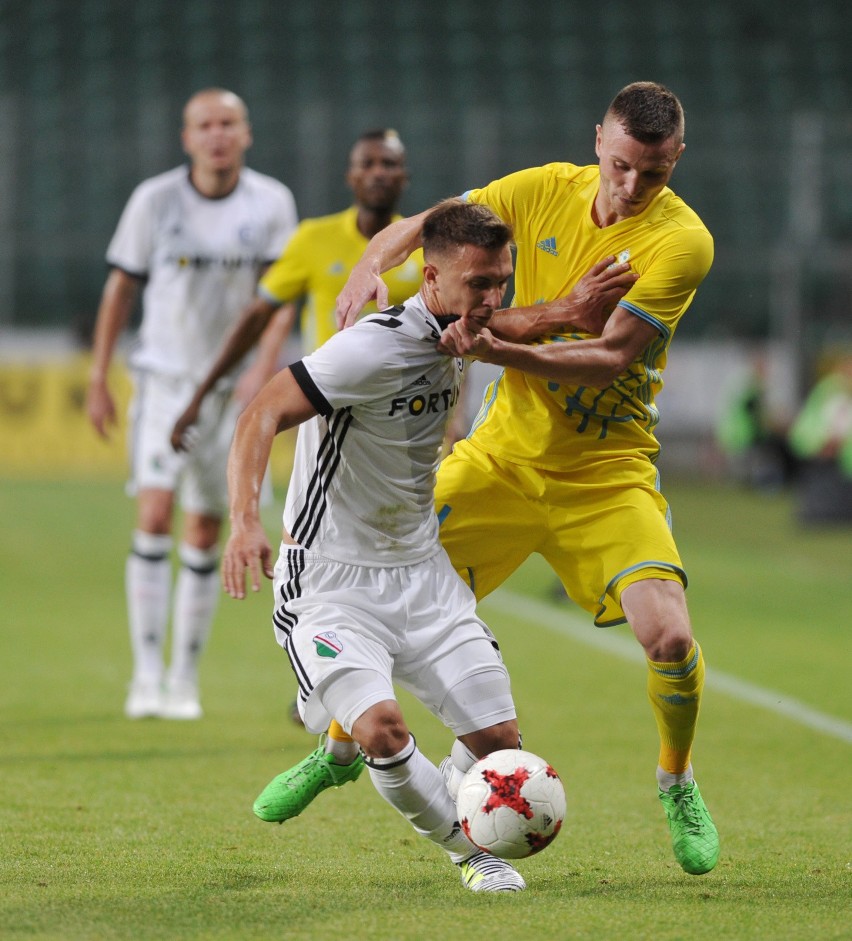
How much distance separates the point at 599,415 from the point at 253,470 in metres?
1.26

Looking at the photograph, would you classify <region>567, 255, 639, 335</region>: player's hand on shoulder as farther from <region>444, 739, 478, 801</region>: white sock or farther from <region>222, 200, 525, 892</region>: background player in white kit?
<region>444, 739, 478, 801</region>: white sock

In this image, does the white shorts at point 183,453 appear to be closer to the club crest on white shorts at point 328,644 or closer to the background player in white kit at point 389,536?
the background player in white kit at point 389,536

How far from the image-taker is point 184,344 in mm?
7316

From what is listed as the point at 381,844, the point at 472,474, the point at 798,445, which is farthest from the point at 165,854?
the point at 798,445

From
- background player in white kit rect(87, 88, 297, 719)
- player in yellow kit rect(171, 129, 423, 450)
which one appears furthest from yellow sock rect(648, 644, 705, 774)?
background player in white kit rect(87, 88, 297, 719)

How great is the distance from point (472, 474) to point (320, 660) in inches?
39.7

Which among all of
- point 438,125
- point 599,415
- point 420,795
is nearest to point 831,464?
point 438,125

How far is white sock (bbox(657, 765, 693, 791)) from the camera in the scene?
457 centimetres

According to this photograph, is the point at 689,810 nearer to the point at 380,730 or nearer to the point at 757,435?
the point at 380,730

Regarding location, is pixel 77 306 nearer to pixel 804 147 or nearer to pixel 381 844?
pixel 804 147

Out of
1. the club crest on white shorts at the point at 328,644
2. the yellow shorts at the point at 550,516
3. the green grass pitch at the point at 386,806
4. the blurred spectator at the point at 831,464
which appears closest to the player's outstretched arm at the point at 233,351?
the green grass pitch at the point at 386,806

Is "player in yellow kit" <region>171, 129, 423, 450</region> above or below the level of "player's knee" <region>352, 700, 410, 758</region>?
above

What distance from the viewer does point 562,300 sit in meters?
4.55

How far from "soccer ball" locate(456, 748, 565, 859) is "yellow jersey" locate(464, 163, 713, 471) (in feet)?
3.61
